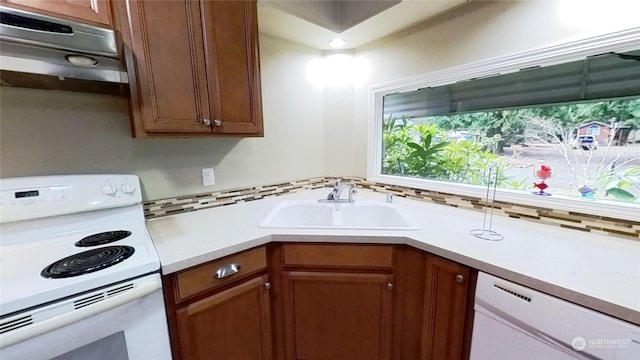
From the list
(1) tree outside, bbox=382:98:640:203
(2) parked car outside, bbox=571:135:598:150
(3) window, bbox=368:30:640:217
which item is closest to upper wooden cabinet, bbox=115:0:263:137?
(3) window, bbox=368:30:640:217

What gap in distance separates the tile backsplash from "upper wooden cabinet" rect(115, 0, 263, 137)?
50 cm

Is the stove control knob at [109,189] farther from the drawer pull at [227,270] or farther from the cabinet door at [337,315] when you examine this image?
the cabinet door at [337,315]

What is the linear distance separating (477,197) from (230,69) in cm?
156

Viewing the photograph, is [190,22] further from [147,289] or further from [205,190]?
[147,289]

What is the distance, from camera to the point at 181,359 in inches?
41.6

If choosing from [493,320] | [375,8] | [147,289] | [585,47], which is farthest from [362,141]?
[147,289]

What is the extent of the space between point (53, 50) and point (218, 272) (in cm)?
95

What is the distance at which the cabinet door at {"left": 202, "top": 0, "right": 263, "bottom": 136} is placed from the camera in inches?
51.4

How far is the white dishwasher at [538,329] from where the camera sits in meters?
0.72

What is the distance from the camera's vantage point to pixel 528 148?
1.42 meters

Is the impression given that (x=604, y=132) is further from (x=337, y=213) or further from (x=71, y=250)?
(x=71, y=250)

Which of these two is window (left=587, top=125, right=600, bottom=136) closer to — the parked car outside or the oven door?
the parked car outside

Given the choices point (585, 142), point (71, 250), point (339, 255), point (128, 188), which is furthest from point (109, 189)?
point (585, 142)

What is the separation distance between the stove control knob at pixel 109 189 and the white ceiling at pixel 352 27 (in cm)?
121
